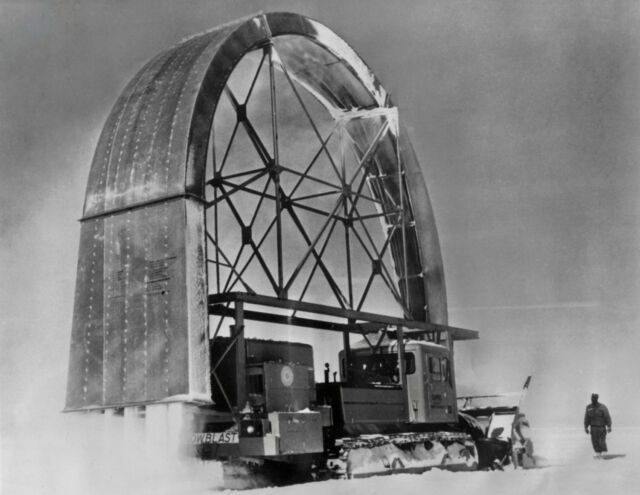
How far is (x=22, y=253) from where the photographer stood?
52.9ft

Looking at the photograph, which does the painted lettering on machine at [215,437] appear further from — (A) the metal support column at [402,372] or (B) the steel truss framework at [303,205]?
(A) the metal support column at [402,372]

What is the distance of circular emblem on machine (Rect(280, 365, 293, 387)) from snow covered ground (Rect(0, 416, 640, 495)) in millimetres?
1734

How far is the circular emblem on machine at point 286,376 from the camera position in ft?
44.8

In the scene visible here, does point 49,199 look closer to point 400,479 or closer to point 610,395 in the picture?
point 400,479

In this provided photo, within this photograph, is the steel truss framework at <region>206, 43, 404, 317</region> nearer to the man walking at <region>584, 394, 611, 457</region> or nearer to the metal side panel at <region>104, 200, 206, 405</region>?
the metal side panel at <region>104, 200, 206, 405</region>

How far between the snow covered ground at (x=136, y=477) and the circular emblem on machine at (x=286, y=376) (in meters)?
1.73

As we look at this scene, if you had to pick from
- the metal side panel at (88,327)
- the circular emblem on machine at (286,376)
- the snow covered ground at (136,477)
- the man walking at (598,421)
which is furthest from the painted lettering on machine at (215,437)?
the man walking at (598,421)

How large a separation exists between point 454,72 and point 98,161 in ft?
35.6

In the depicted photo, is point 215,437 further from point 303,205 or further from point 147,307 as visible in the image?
point 303,205

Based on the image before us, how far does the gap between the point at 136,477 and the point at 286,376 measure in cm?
294

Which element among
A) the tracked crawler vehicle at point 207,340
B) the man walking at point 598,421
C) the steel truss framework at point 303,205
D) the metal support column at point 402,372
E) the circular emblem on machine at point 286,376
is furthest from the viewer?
the man walking at point 598,421

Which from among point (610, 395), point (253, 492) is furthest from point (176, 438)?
point (610, 395)

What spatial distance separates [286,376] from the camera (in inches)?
541

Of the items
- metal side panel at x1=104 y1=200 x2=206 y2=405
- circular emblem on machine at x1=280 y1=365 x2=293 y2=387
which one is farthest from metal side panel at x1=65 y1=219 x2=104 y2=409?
circular emblem on machine at x1=280 y1=365 x2=293 y2=387
